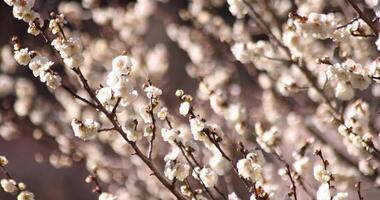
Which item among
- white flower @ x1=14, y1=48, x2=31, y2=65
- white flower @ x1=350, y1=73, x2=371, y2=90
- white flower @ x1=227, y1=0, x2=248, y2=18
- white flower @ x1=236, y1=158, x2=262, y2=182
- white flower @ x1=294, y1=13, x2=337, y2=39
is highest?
white flower @ x1=227, y1=0, x2=248, y2=18

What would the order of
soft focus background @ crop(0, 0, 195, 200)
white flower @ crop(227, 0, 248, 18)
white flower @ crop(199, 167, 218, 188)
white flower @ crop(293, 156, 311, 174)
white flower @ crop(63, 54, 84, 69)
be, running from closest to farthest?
white flower @ crop(63, 54, 84, 69) → white flower @ crop(199, 167, 218, 188) → white flower @ crop(293, 156, 311, 174) → white flower @ crop(227, 0, 248, 18) → soft focus background @ crop(0, 0, 195, 200)

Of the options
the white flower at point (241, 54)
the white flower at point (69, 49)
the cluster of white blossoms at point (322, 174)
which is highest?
the white flower at point (241, 54)

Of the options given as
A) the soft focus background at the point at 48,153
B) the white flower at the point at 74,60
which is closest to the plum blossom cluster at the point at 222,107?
the white flower at the point at 74,60

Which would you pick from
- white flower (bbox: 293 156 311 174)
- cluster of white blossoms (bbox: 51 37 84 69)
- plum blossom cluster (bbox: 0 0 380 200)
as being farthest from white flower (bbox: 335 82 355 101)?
cluster of white blossoms (bbox: 51 37 84 69)

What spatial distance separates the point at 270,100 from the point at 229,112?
0.83 m

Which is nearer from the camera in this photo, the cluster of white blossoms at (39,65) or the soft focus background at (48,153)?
the cluster of white blossoms at (39,65)

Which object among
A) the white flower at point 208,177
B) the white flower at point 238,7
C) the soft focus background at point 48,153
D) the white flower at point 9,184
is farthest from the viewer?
the soft focus background at point 48,153

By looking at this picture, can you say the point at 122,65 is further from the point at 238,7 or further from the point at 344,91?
the point at 344,91

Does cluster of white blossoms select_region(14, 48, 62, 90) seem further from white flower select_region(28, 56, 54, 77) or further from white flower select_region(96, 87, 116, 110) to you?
white flower select_region(96, 87, 116, 110)

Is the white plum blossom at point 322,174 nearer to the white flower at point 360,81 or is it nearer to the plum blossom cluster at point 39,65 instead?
the white flower at point 360,81

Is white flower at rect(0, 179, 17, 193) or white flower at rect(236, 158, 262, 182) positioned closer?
white flower at rect(236, 158, 262, 182)

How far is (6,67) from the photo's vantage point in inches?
159

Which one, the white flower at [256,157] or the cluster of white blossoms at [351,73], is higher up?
the cluster of white blossoms at [351,73]

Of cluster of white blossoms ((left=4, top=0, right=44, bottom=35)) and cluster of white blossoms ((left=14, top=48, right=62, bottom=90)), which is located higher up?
cluster of white blossoms ((left=4, top=0, right=44, bottom=35))
